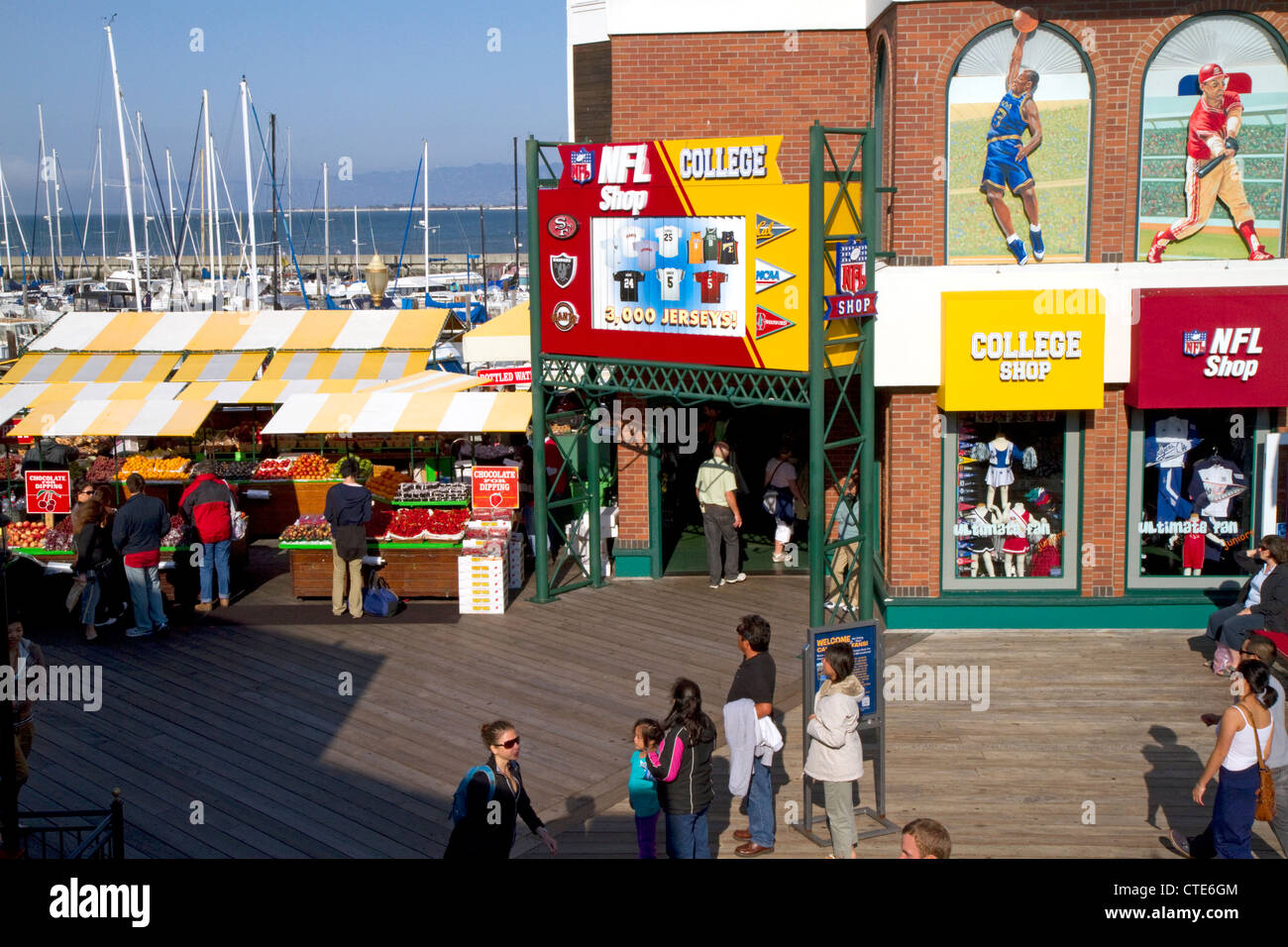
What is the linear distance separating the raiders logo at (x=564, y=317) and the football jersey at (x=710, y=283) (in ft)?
7.30

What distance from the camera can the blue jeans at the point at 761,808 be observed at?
31.1ft

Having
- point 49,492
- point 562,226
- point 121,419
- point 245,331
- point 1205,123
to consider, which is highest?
point 1205,123

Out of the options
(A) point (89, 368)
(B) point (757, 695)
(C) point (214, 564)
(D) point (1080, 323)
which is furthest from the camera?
(A) point (89, 368)

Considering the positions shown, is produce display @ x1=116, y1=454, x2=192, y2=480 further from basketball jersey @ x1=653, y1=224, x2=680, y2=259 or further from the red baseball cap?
the red baseball cap

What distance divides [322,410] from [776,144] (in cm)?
884

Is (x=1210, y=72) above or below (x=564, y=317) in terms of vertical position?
above

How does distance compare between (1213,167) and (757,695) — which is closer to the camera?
(757,695)

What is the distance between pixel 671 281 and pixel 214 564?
7.01 meters

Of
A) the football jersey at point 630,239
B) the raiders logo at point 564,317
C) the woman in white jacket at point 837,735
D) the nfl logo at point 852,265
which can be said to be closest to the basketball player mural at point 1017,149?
the nfl logo at point 852,265

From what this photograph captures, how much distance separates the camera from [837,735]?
884cm

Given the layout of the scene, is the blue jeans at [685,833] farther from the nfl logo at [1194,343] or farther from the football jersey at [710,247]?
the nfl logo at [1194,343]

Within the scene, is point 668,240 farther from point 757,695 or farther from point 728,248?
point 757,695

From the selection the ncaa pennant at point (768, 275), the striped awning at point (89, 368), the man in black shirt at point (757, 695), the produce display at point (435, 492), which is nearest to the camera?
the man in black shirt at point (757, 695)

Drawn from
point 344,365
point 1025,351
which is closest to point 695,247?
point 1025,351
